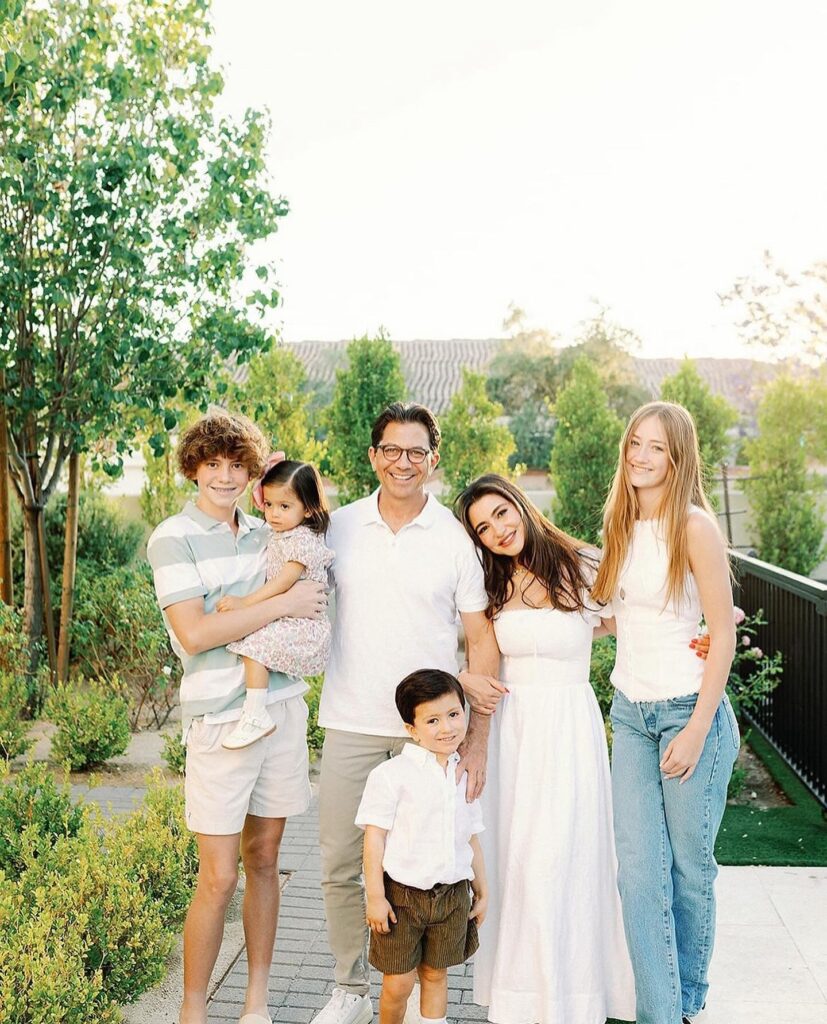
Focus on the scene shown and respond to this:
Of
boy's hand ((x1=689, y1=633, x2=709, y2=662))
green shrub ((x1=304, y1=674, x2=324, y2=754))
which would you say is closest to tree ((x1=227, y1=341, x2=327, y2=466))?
green shrub ((x1=304, y1=674, x2=324, y2=754))

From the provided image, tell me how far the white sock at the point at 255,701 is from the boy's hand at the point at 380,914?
0.59m

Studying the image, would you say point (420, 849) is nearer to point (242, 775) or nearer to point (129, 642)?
point (242, 775)

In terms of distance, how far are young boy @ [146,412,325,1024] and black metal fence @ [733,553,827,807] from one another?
3602 mm

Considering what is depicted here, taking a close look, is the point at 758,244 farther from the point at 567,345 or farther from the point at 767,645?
the point at 767,645

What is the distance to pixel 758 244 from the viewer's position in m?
30.9

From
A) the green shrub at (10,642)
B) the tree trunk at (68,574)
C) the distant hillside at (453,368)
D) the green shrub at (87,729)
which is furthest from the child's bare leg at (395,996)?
the distant hillside at (453,368)

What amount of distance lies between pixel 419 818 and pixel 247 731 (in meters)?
0.53

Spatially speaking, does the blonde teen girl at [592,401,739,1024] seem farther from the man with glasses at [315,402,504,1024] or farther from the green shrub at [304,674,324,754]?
the green shrub at [304,674,324,754]

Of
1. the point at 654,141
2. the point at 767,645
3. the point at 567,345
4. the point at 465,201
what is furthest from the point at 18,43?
the point at 567,345

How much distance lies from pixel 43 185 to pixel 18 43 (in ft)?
2.67

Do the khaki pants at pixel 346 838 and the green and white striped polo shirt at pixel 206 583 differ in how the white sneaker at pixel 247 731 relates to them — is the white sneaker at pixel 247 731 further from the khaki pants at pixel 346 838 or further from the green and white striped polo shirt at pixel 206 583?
the khaki pants at pixel 346 838

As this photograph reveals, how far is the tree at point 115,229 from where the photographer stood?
6434 millimetres

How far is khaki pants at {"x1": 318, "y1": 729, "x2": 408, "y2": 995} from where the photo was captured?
3.14 metres

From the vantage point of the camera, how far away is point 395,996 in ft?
9.48
